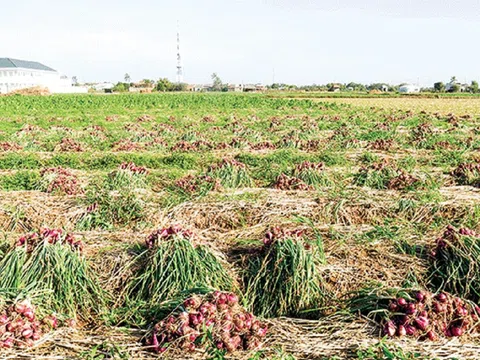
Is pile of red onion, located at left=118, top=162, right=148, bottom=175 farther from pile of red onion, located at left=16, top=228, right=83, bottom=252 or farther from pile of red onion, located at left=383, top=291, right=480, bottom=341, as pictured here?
pile of red onion, located at left=383, top=291, right=480, bottom=341

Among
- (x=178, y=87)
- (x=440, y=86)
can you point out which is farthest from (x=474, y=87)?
(x=178, y=87)

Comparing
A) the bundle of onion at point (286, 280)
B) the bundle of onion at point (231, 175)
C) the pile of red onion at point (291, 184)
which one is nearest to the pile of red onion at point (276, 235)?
the bundle of onion at point (286, 280)

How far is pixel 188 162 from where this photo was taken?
11922 millimetres

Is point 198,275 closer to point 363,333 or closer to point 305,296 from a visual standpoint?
point 305,296

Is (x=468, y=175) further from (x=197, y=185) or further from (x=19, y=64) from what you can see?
(x=19, y=64)

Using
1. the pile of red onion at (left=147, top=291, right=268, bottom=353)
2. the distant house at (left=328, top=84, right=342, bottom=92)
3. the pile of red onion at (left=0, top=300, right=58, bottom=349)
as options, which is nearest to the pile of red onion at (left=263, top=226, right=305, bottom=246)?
the pile of red onion at (left=147, top=291, right=268, bottom=353)

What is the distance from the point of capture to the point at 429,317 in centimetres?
409

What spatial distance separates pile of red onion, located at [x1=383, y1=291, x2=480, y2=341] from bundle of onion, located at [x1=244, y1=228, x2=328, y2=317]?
0.79m

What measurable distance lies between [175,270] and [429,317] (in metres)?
2.49

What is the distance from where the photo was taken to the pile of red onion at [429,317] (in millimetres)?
3986

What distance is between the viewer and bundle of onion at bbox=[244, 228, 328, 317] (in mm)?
4789

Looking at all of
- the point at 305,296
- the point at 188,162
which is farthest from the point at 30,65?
the point at 305,296

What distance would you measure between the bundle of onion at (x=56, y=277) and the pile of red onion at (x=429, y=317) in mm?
2953

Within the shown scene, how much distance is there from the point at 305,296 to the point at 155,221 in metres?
3.04
